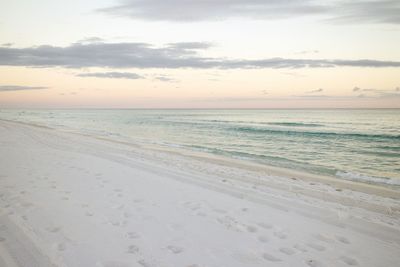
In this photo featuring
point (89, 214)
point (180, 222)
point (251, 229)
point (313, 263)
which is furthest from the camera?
point (89, 214)

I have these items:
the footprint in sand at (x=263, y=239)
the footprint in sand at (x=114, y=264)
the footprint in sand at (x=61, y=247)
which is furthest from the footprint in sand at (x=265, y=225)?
the footprint in sand at (x=61, y=247)

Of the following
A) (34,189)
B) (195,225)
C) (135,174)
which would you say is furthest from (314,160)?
(34,189)

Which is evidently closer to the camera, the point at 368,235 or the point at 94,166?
the point at 368,235

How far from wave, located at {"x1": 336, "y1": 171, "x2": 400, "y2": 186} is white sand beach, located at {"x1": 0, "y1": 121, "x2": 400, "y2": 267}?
2.41 meters

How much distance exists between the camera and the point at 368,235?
5105 millimetres

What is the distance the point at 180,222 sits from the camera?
16.5ft

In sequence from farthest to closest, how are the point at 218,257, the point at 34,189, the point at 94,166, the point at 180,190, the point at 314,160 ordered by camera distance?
the point at 314,160
the point at 94,166
the point at 180,190
the point at 34,189
the point at 218,257

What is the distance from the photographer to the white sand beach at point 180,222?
3.82m

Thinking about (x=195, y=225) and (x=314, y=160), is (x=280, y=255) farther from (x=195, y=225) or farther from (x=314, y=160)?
(x=314, y=160)

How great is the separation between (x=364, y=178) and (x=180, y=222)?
32.4 feet

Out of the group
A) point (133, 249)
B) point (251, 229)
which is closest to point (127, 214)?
point (133, 249)

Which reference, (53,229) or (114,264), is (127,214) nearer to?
(53,229)

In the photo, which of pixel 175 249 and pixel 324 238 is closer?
pixel 175 249

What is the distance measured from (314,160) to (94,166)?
41.1ft
